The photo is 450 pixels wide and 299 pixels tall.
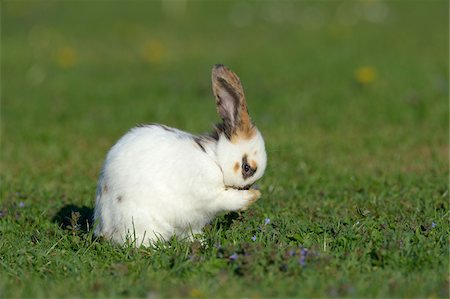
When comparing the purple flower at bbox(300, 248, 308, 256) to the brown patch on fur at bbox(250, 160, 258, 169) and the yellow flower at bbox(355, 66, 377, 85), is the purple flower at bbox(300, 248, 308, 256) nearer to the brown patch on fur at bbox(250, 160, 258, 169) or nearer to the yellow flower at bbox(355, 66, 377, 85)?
the brown patch on fur at bbox(250, 160, 258, 169)

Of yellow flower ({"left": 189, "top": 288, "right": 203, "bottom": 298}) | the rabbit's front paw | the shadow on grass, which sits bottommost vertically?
the shadow on grass

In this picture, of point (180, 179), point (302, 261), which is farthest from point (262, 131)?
point (302, 261)

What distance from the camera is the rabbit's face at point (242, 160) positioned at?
5.52m

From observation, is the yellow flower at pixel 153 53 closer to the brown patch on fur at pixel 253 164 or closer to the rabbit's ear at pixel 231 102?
the rabbit's ear at pixel 231 102

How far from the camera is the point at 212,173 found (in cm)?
552

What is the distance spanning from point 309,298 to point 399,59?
30.2 feet

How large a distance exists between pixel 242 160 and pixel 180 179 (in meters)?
0.46

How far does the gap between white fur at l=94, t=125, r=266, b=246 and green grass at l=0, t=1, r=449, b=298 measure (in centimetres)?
18

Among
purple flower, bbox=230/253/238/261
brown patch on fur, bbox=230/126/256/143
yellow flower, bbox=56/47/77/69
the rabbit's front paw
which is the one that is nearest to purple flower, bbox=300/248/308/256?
purple flower, bbox=230/253/238/261

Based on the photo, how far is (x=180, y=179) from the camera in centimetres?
548

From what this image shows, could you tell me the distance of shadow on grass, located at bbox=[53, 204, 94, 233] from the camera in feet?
20.0

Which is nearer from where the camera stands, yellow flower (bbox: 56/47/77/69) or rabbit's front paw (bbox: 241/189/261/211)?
rabbit's front paw (bbox: 241/189/261/211)

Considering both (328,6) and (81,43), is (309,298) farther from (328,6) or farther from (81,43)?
(328,6)

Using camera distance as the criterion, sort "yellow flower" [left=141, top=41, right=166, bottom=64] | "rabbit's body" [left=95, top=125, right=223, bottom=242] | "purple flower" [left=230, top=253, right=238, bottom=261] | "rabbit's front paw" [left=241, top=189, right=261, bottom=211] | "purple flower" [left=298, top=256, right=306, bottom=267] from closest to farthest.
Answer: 1. "purple flower" [left=298, top=256, right=306, bottom=267]
2. "purple flower" [left=230, top=253, right=238, bottom=261]
3. "rabbit's body" [left=95, top=125, right=223, bottom=242]
4. "rabbit's front paw" [left=241, top=189, right=261, bottom=211]
5. "yellow flower" [left=141, top=41, right=166, bottom=64]
